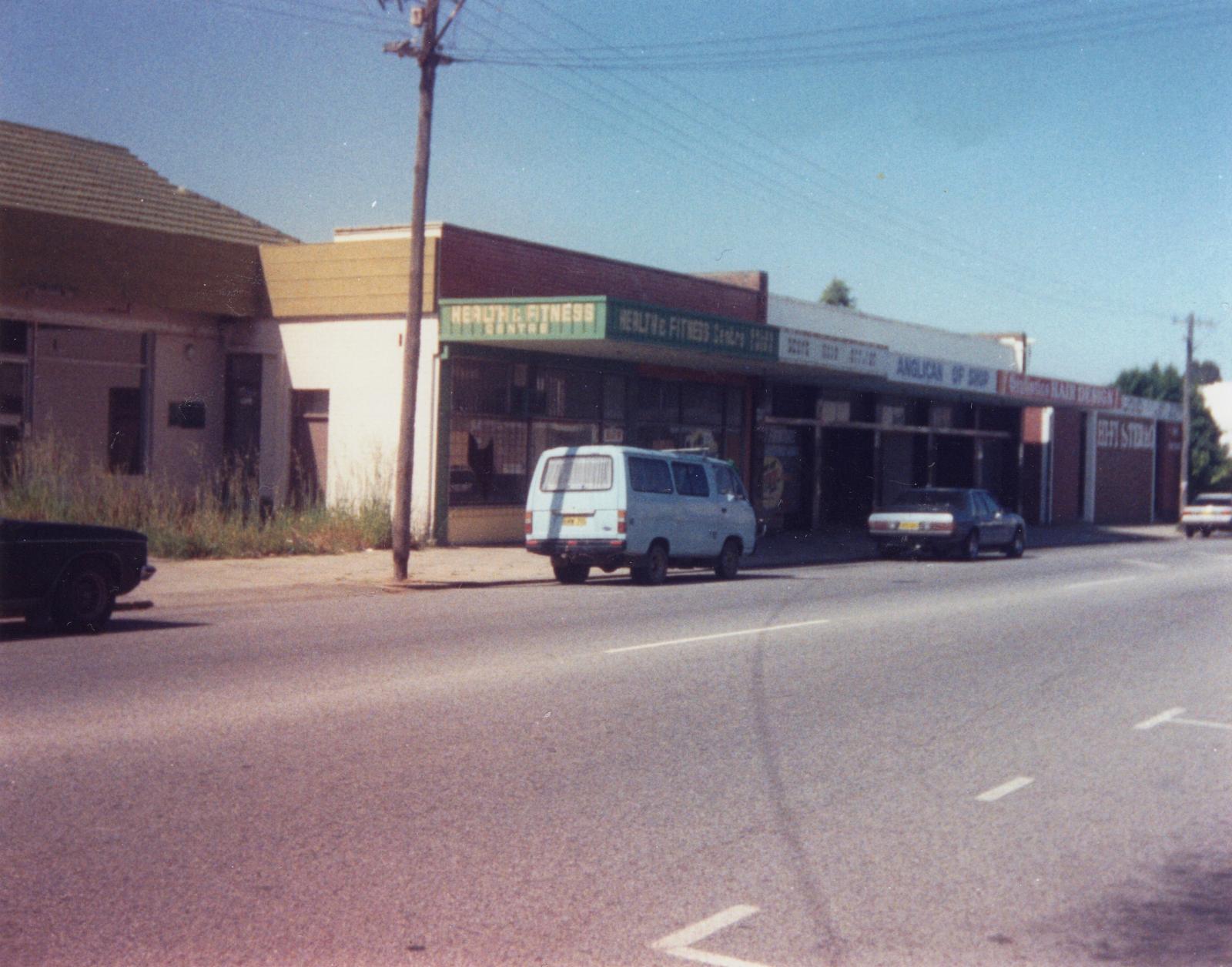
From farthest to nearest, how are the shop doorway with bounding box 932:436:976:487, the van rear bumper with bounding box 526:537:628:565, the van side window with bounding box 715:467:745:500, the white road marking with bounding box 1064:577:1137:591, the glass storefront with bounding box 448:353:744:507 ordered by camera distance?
1. the shop doorway with bounding box 932:436:976:487
2. the glass storefront with bounding box 448:353:744:507
3. the van side window with bounding box 715:467:745:500
4. the white road marking with bounding box 1064:577:1137:591
5. the van rear bumper with bounding box 526:537:628:565

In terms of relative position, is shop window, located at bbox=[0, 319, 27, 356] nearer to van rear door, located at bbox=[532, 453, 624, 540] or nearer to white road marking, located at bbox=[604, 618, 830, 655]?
van rear door, located at bbox=[532, 453, 624, 540]

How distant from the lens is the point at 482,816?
256 inches

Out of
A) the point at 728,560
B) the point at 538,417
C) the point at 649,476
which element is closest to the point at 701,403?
the point at 538,417

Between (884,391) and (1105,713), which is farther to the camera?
(884,391)

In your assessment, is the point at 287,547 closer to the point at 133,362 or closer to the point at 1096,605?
the point at 133,362

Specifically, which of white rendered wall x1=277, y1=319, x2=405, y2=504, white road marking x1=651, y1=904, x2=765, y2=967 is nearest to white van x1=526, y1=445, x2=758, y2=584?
white rendered wall x1=277, y1=319, x2=405, y2=504

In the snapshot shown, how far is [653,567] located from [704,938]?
14467mm

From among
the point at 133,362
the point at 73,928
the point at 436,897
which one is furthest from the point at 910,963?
the point at 133,362

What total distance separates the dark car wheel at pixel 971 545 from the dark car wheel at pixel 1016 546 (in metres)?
2.17

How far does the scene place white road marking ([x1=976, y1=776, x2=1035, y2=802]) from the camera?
7278 mm

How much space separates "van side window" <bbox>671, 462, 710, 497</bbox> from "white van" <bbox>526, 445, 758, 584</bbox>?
1cm

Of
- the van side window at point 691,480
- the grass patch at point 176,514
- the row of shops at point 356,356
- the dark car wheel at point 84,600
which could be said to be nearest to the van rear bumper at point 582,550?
the van side window at point 691,480

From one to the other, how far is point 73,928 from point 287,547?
1683 cm

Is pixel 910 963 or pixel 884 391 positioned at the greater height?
pixel 884 391
